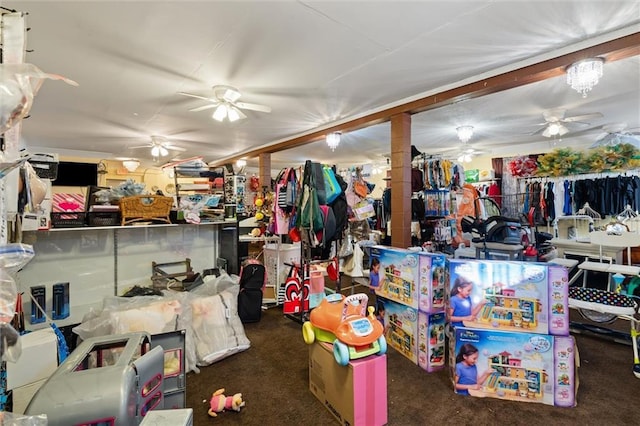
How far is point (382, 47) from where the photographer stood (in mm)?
2660

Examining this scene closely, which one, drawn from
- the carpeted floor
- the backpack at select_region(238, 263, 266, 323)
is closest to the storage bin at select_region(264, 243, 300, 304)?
the backpack at select_region(238, 263, 266, 323)

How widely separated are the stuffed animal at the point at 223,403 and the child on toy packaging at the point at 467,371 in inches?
60.9

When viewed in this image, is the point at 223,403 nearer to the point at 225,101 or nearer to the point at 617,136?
the point at 225,101

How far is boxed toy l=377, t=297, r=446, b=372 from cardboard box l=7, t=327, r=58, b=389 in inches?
95.9

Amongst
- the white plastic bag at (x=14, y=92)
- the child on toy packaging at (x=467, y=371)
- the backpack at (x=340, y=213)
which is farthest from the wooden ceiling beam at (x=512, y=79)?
the white plastic bag at (x=14, y=92)

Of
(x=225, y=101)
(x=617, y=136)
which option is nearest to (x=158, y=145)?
(x=225, y=101)

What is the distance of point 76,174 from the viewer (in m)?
6.87

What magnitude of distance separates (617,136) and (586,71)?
3.49 m

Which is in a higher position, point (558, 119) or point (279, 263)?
point (558, 119)

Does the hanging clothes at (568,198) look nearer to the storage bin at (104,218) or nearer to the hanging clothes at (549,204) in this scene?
the hanging clothes at (549,204)

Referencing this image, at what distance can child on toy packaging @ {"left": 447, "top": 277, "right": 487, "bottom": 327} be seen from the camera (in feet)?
7.38

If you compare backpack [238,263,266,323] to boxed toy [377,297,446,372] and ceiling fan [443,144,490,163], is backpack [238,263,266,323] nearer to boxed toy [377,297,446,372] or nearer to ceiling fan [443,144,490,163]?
boxed toy [377,297,446,372]

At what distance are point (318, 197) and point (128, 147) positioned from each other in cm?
591

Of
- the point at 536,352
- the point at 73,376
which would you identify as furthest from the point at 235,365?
the point at 536,352
